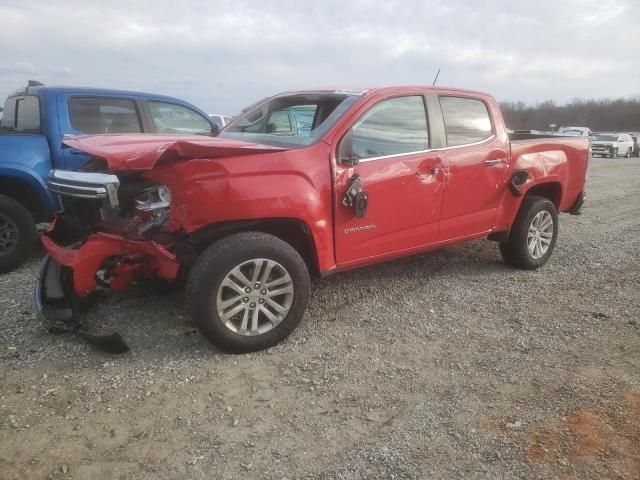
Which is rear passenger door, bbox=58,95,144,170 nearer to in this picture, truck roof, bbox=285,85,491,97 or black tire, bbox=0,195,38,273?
black tire, bbox=0,195,38,273

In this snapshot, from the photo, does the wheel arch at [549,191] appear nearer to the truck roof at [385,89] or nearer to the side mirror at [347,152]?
the truck roof at [385,89]

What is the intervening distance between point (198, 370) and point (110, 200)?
119 cm

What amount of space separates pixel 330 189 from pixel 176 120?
3439 mm

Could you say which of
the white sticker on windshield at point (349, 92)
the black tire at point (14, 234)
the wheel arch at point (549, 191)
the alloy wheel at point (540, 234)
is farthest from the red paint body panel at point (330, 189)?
the black tire at point (14, 234)

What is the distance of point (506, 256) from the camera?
518 centimetres

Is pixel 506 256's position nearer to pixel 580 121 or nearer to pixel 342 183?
pixel 342 183

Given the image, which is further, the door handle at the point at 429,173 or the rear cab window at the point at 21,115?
the rear cab window at the point at 21,115

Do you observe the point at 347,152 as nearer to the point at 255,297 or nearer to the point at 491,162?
the point at 255,297

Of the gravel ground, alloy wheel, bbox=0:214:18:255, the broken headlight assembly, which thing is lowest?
the gravel ground

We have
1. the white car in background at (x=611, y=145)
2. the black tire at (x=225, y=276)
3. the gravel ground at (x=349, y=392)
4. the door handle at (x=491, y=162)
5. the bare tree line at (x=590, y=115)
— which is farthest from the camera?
the bare tree line at (x=590, y=115)

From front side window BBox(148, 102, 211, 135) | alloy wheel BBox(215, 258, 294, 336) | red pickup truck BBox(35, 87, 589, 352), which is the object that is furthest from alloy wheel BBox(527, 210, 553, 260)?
front side window BBox(148, 102, 211, 135)

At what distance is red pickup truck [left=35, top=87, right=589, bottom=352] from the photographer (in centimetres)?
311

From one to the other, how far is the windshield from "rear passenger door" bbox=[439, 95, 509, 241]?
1.04 meters

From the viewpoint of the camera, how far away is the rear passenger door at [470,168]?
430 cm
